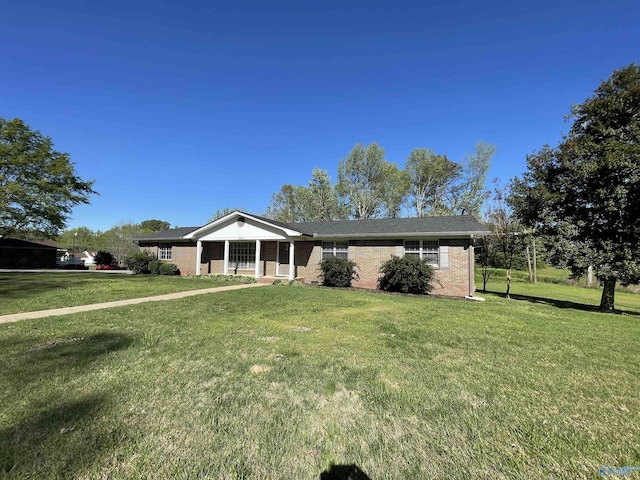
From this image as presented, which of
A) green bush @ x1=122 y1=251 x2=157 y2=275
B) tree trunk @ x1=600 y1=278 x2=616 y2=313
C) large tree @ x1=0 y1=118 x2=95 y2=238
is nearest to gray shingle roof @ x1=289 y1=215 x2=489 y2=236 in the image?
tree trunk @ x1=600 y1=278 x2=616 y2=313

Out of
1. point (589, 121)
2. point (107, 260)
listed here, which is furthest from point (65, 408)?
point (107, 260)

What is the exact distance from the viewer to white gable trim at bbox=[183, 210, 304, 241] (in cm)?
1709

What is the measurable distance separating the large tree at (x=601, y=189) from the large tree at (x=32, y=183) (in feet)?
116

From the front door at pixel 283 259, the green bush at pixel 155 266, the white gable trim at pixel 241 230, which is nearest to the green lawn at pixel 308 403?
the white gable trim at pixel 241 230

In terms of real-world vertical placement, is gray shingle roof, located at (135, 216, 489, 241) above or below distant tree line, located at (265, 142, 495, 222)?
below

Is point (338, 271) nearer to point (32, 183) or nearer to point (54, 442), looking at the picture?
point (54, 442)

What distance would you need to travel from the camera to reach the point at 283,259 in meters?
18.6

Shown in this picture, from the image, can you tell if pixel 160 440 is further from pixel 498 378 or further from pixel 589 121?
pixel 589 121

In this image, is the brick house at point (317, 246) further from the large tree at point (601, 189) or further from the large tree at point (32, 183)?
the large tree at point (32, 183)

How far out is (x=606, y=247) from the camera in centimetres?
1078

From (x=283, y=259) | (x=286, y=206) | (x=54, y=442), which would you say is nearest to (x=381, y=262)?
(x=283, y=259)

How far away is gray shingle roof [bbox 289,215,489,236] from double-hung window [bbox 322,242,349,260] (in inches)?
28.4

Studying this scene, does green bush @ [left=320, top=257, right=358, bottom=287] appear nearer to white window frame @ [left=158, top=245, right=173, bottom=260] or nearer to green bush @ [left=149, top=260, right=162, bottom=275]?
green bush @ [left=149, top=260, right=162, bottom=275]

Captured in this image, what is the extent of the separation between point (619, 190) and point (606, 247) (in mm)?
2047
